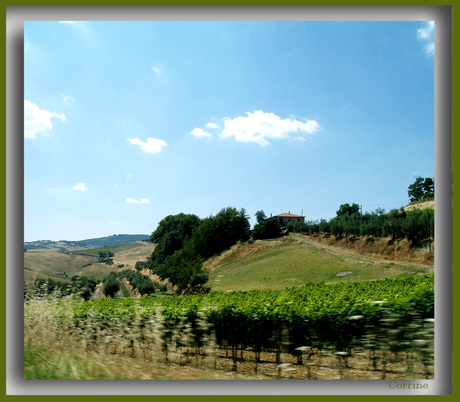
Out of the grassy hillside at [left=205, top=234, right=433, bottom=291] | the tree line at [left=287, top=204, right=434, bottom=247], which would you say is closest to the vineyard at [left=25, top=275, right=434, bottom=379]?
the grassy hillside at [left=205, top=234, right=433, bottom=291]

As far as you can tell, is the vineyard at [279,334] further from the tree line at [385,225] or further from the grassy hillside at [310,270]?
the tree line at [385,225]

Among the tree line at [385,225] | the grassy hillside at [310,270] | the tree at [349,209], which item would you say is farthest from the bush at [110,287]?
the tree at [349,209]

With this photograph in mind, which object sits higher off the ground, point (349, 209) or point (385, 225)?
point (349, 209)

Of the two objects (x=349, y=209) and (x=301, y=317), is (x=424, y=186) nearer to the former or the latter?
(x=301, y=317)

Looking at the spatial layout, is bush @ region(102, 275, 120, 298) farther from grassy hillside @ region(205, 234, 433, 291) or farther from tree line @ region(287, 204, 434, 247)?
tree line @ region(287, 204, 434, 247)

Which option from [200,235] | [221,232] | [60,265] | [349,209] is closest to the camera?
[60,265]

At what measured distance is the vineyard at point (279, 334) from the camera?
3.15 m

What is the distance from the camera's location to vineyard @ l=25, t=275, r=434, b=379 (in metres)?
3.15

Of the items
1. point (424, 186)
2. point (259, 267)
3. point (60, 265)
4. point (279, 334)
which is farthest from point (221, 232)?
point (279, 334)

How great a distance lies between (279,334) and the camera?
11.8ft

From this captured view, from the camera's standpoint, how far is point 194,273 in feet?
59.0

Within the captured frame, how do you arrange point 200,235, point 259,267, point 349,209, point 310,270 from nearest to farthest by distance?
1. point 310,270
2. point 259,267
3. point 200,235
4. point 349,209

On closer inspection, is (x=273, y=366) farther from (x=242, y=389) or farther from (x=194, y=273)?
(x=194, y=273)

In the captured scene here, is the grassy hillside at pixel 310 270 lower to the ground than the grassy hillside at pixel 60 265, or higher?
lower
